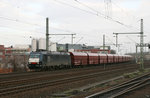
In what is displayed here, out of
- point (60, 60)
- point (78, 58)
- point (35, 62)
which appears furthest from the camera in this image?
point (78, 58)

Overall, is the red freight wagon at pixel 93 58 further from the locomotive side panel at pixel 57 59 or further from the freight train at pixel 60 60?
the locomotive side panel at pixel 57 59

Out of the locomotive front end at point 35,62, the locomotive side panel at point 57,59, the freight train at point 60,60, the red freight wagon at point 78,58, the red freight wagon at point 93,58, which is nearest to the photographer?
the locomotive front end at point 35,62

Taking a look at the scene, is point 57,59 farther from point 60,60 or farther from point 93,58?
point 93,58

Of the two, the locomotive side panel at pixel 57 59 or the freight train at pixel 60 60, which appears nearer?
the freight train at pixel 60 60

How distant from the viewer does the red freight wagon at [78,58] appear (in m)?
43.3

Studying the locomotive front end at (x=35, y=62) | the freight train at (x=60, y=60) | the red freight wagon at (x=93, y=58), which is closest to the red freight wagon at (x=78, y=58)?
the freight train at (x=60, y=60)

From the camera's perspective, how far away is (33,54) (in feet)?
110

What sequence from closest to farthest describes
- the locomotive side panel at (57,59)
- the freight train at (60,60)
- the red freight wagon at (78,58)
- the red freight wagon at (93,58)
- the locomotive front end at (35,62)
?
the locomotive front end at (35,62), the freight train at (60,60), the locomotive side panel at (57,59), the red freight wagon at (78,58), the red freight wagon at (93,58)

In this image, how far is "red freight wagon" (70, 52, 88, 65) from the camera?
4332cm

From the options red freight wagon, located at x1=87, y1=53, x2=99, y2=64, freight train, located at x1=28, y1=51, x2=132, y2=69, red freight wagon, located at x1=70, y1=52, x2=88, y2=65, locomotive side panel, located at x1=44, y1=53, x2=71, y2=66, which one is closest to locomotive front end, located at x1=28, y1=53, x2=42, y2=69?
freight train, located at x1=28, y1=51, x2=132, y2=69

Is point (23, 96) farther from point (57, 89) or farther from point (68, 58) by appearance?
point (68, 58)

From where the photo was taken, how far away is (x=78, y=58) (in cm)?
4500

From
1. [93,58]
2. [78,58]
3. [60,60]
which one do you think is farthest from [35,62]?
[93,58]

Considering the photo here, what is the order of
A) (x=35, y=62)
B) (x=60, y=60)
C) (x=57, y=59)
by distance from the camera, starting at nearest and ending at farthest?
(x=35, y=62) → (x=57, y=59) → (x=60, y=60)
